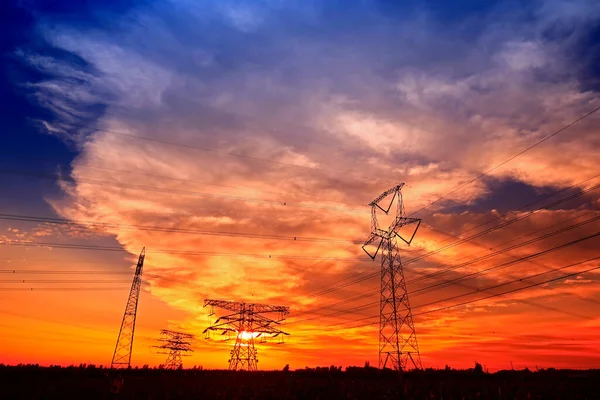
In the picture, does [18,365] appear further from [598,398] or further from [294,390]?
[598,398]


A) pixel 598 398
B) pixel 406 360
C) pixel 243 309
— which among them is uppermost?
pixel 243 309

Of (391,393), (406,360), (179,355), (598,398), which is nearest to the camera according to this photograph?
(391,393)

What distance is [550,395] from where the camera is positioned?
2288cm

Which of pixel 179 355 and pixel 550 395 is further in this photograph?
pixel 179 355

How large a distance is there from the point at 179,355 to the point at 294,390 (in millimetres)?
92193

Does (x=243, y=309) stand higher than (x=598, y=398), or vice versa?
(x=243, y=309)

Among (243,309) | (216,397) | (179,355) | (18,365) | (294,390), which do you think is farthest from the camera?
(179,355)

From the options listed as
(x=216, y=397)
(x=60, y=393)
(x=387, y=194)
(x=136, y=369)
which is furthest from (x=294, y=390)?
(x=136, y=369)

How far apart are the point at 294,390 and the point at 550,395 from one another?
50.5ft

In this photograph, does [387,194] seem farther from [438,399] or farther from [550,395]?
[438,399]

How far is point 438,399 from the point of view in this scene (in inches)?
733

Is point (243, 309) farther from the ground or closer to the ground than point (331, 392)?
farther from the ground

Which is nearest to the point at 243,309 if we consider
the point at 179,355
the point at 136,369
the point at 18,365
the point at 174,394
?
the point at 136,369

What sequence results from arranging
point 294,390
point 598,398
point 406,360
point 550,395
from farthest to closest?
1. point 406,360
2. point 598,398
3. point 550,395
4. point 294,390
